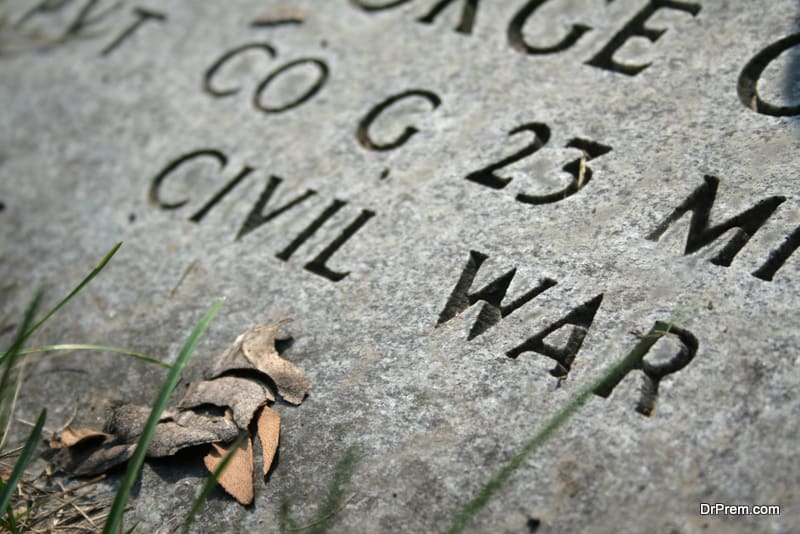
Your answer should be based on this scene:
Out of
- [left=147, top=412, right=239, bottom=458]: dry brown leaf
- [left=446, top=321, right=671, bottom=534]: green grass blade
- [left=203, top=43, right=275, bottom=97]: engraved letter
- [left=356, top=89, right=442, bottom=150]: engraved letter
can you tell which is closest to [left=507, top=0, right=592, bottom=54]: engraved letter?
[left=356, top=89, right=442, bottom=150]: engraved letter

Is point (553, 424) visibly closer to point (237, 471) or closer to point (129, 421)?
point (237, 471)

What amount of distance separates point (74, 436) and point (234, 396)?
0.38 metres

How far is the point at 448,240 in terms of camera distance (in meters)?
1.83

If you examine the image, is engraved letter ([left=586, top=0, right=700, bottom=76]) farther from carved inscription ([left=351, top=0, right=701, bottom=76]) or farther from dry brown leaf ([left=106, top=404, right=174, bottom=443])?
dry brown leaf ([left=106, top=404, right=174, bottom=443])

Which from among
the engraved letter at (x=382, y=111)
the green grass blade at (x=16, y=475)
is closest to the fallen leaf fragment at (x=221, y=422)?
the green grass blade at (x=16, y=475)

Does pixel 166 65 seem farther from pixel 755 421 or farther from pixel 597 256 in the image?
pixel 755 421

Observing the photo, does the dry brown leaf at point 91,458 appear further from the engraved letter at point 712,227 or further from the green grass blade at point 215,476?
the engraved letter at point 712,227

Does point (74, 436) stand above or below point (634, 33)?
below

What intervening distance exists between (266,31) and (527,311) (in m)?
1.44

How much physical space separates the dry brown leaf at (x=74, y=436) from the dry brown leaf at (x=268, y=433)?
1.18 ft

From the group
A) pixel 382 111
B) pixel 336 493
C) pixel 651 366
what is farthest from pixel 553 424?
pixel 382 111

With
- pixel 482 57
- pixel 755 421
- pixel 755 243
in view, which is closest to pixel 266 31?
pixel 482 57

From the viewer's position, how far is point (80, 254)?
2.23 metres

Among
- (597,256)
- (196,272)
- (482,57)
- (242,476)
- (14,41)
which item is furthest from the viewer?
(14,41)
